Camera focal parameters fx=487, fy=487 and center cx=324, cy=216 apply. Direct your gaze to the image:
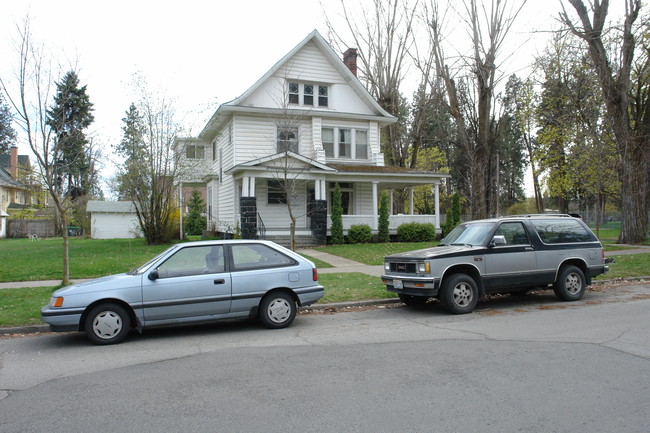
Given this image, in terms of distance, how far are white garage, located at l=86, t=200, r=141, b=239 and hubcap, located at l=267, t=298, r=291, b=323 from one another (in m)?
36.6

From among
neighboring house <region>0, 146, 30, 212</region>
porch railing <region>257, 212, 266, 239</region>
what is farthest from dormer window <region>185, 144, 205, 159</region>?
neighboring house <region>0, 146, 30, 212</region>

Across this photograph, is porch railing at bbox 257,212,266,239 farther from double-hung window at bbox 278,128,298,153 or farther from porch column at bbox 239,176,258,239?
double-hung window at bbox 278,128,298,153

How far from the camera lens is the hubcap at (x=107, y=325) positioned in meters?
7.00

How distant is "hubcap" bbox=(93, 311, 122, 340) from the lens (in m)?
7.00

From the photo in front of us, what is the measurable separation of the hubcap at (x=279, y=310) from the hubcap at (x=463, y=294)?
317 cm

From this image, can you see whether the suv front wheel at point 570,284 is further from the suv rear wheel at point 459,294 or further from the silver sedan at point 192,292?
the silver sedan at point 192,292

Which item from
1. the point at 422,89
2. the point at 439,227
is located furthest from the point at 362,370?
the point at 422,89

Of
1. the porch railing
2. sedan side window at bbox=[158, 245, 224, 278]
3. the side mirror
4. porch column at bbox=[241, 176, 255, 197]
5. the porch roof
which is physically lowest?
sedan side window at bbox=[158, 245, 224, 278]

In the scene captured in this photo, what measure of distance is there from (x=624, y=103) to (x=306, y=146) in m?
14.7

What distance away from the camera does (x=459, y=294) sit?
895 cm

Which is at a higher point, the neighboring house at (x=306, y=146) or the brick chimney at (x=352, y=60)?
the brick chimney at (x=352, y=60)

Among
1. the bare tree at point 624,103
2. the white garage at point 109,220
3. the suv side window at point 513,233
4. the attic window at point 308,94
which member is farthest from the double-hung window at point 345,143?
the white garage at point 109,220

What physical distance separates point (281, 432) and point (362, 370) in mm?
1765

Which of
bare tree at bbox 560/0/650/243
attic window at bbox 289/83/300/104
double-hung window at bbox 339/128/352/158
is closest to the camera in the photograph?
bare tree at bbox 560/0/650/243
